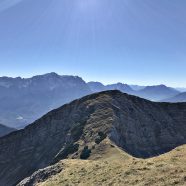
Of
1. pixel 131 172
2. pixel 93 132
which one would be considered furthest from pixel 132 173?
pixel 93 132

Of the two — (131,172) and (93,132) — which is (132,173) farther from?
(93,132)

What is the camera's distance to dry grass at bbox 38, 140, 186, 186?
123 ft

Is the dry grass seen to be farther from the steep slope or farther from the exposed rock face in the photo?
the exposed rock face

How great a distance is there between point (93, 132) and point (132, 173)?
7242 centimetres

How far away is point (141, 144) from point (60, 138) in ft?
103

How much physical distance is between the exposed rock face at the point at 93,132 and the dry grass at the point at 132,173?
159 feet

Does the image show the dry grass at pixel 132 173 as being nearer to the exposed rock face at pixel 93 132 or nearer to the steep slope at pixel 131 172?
the steep slope at pixel 131 172

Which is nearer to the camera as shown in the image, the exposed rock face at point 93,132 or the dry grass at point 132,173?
the dry grass at point 132,173

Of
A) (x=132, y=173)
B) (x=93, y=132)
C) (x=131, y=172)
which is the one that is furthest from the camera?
(x=93, y=132)

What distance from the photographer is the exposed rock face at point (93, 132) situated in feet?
376

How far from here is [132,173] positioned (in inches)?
1656

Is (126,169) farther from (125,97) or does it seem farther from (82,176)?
(125,97)

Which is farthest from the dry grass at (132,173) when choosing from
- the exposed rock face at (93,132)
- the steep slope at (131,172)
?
the exposed rock face at (93,132)

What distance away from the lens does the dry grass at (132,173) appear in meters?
37.4
